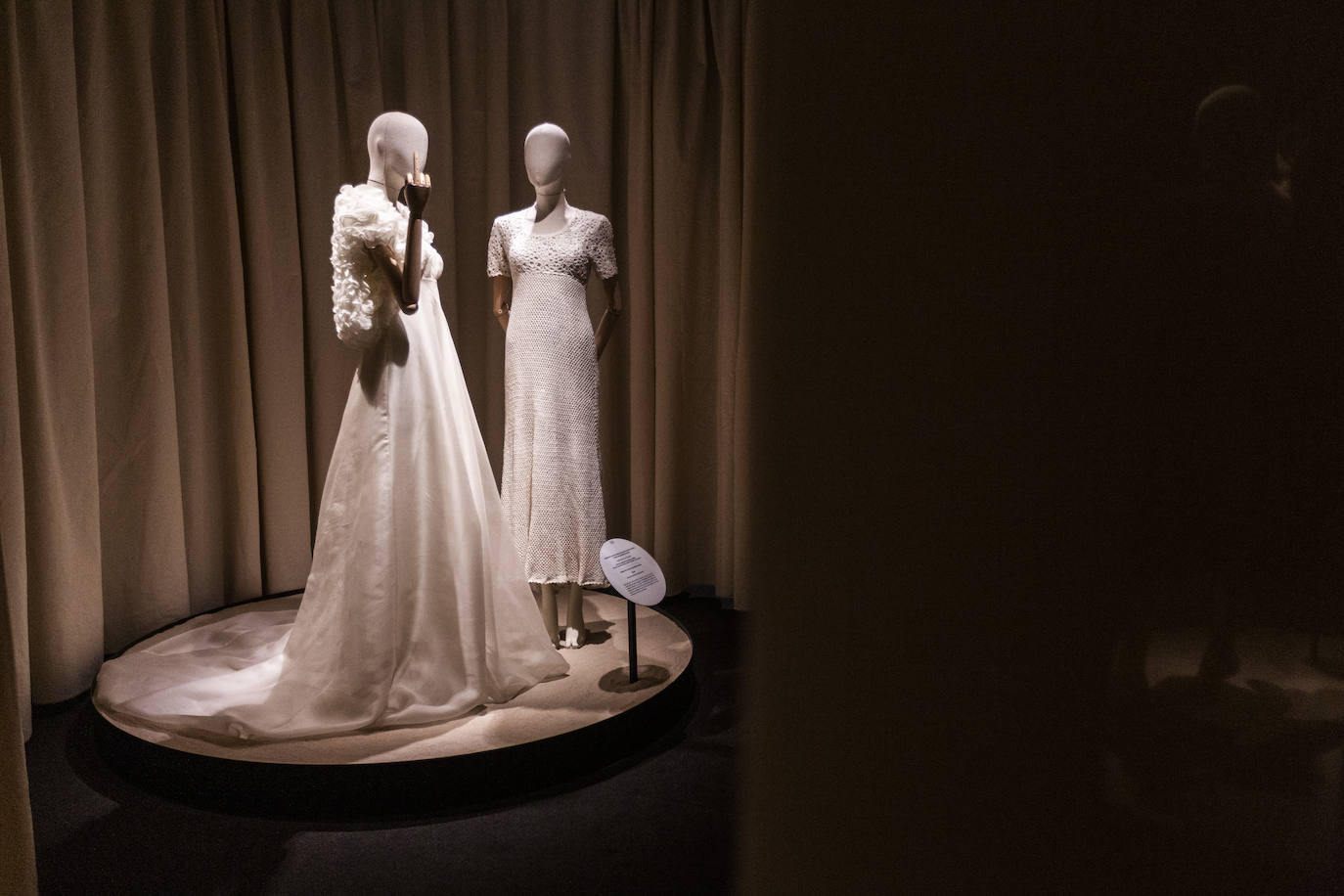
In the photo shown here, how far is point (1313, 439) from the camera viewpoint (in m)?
0.18

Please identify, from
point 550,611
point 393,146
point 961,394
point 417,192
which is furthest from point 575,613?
point 961,394

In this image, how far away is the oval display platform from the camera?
2.16 metres

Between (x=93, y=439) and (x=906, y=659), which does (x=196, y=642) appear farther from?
(x=906, y=659)

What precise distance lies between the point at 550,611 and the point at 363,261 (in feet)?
4.50

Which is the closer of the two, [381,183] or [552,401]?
[381,183]

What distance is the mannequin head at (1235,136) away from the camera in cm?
17

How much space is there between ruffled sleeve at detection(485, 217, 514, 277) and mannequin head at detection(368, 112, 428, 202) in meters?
0.51

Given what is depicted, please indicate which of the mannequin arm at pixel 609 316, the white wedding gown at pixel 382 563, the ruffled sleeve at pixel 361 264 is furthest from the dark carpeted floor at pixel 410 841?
the mannequin arm at pixel 609 316

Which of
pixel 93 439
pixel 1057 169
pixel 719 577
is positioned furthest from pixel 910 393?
pixel 719 577

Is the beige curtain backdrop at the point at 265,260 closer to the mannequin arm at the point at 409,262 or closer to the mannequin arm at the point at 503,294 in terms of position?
the mannequin arm at the point at 503,294

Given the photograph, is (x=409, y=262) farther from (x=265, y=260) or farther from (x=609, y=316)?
(x=265, y=260)

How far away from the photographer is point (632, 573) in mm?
2688

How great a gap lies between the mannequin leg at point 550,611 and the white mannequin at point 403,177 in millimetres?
1134

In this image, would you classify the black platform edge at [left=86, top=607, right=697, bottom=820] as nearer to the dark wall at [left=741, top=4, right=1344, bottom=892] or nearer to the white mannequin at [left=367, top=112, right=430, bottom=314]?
the white mannequin at [left=367, top=112, right=430, bottom=314]
